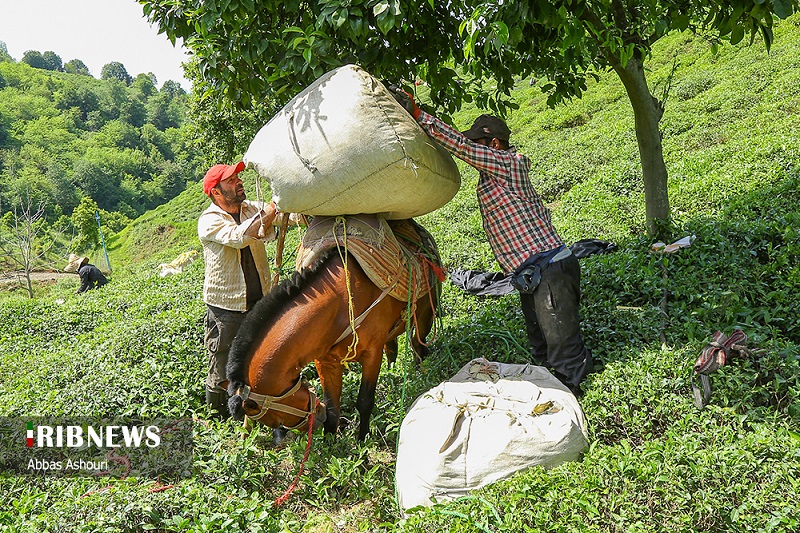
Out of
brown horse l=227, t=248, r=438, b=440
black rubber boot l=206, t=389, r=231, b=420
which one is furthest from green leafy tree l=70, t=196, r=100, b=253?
brown horse l=227, t=248, r=438, b=440

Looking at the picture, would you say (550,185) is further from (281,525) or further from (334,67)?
(281,525)

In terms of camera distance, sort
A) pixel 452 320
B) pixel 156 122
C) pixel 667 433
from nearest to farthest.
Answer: pixel 667 433 < pixel 452 320 < pixel 156 122

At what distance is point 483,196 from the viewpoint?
4230mm

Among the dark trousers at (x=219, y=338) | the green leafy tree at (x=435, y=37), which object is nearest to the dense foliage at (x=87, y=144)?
the green leafy tree at (x=435, y=37)

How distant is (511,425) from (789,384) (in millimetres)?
1698

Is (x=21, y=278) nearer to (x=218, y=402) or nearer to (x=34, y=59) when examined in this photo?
(x=218, y=402)

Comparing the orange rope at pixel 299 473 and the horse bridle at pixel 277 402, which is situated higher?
the horse bridle at pixel 277 402

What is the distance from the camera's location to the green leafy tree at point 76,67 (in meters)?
135

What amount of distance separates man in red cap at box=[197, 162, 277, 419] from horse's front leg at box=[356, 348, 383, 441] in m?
1.06

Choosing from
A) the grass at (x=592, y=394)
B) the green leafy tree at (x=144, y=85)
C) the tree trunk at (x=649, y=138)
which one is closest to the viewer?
the grass at (x=592, y=394)

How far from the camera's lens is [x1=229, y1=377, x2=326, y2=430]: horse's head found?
12.7 feet

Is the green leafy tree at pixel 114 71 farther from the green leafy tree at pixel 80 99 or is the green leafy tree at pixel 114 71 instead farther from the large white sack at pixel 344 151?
the large white sack at pixel 344 151

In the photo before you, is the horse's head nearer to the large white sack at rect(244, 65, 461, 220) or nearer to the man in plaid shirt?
the large white sack at rect(244, 65, 461, 220)

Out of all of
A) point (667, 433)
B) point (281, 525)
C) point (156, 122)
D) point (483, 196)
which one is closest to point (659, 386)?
point (667, 433)
